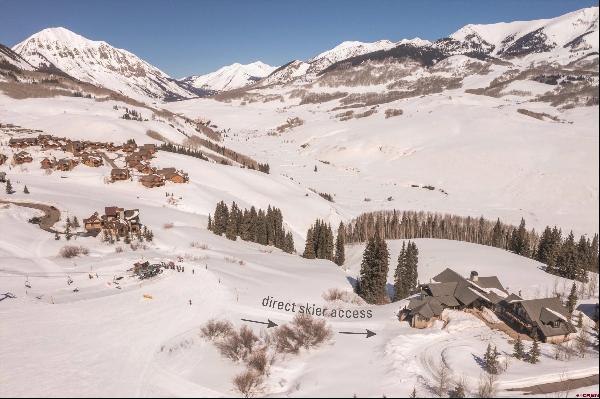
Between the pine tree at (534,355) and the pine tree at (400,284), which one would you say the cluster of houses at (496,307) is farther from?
the pine tree at (400,284)

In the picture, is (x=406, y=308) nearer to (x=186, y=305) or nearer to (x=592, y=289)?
(x=186, y=305)

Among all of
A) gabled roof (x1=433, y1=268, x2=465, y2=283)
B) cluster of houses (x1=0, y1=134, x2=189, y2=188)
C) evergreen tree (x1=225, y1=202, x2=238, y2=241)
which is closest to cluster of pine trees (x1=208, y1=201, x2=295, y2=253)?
evergreen tree (x1=225, y1=202, x2=238, y2=241)

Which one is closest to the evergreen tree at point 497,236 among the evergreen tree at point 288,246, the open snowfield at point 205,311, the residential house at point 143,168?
the open snowfield at point 205,311

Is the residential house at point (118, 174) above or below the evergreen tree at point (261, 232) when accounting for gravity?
above

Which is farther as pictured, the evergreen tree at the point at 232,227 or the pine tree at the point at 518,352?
the evergreen tree at the point at 232,227

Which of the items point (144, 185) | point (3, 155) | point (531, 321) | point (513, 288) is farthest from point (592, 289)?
point (3, 155)

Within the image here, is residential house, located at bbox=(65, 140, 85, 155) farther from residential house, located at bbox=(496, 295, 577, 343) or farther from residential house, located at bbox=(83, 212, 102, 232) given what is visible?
residential house, located at bbox=(496, 295, 577, 343)
